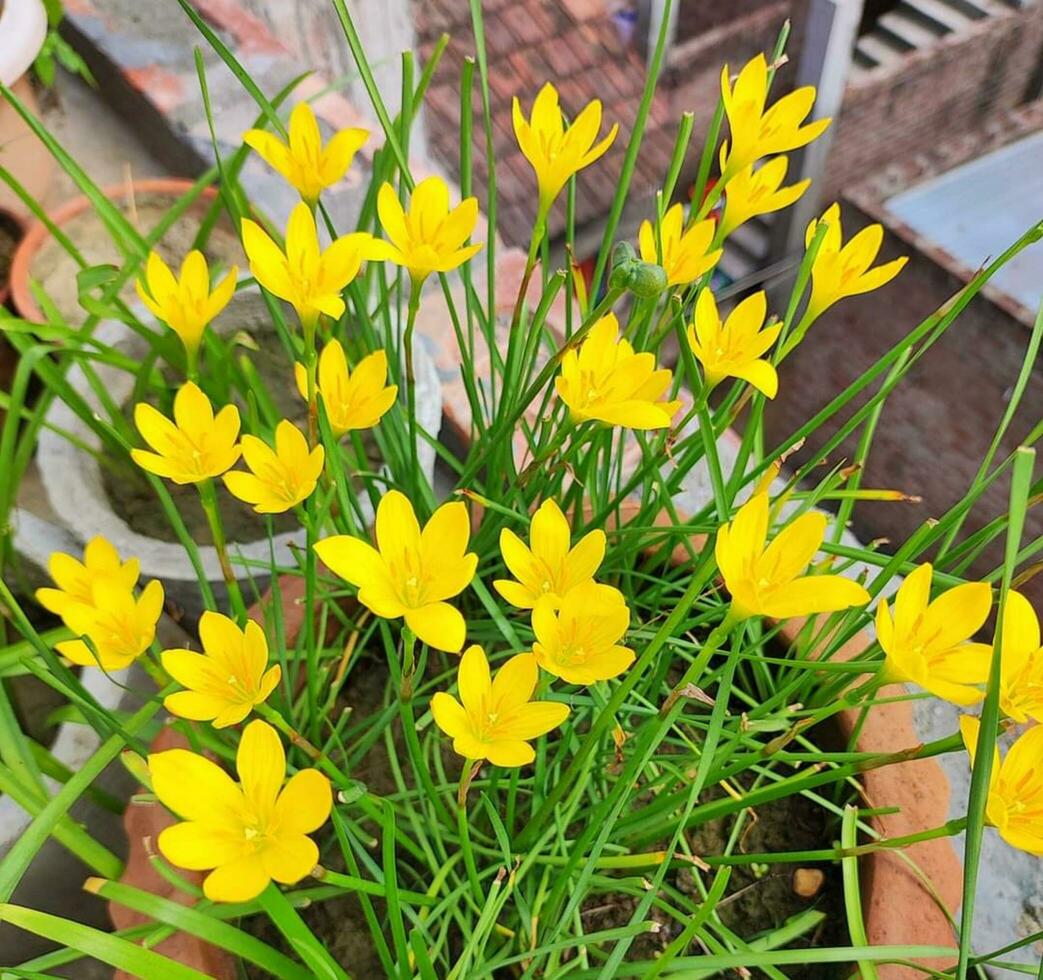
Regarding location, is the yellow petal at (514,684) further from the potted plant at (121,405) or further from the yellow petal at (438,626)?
the potted plant at (121,405)

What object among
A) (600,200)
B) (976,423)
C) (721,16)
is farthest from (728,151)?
(721,16)

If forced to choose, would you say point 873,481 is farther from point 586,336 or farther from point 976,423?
point 586,336

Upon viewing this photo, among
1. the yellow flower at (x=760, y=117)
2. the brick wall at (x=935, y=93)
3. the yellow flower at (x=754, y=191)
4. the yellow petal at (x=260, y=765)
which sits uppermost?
the yellow flower at (x=760, y=117)

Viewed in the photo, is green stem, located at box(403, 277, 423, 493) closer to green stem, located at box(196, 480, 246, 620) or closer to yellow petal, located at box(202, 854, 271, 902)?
green stem, located at box(196, 480, 246, 620)

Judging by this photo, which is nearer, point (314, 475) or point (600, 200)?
point (314, 475)

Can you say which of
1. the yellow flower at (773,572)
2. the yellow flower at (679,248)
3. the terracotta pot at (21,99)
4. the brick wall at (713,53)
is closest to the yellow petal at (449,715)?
the yellow flower at (773,572)

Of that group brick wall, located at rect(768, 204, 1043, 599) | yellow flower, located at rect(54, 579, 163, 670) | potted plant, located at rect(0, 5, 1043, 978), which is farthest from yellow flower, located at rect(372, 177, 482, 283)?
brick wall, located at rect(768, 204, 1043, 599)
